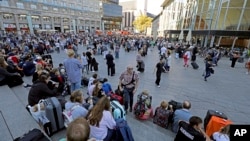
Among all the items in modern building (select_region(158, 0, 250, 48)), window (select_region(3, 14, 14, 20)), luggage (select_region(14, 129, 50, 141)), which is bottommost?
luggage (select_region(14, 129, 50, 141))

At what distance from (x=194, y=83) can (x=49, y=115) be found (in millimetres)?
7952

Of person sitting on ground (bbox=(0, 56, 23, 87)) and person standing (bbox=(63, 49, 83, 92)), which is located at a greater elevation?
person standing (bbox=(63, 49, 83, 92))

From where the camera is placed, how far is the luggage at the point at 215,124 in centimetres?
362

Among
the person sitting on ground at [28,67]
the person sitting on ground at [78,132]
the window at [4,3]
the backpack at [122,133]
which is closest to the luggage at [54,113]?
the backpack at [122,133]

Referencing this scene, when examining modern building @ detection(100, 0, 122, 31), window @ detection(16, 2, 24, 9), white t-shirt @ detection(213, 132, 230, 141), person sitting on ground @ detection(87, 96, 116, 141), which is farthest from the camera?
modern building @ detection(100, 0, 122, 31)

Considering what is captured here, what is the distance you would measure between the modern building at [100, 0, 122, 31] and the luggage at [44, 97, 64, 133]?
93.5 meters

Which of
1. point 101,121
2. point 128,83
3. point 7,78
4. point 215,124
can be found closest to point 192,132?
point 215,124

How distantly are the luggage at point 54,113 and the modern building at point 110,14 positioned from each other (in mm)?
93484

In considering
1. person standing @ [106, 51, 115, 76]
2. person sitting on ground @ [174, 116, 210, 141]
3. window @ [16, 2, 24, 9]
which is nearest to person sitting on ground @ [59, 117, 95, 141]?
person sitting on ground @ [174, 116, 210, 141]

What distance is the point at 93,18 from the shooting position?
83.5 m

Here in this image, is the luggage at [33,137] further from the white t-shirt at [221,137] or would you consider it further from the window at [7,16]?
the window at [7,16]

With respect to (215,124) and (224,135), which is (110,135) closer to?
(224,135)

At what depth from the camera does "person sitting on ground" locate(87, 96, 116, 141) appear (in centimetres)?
261

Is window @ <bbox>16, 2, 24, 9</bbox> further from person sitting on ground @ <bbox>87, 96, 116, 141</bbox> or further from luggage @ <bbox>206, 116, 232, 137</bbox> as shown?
luggage @ <bbox>206, 116, 232, 137</bbox>
